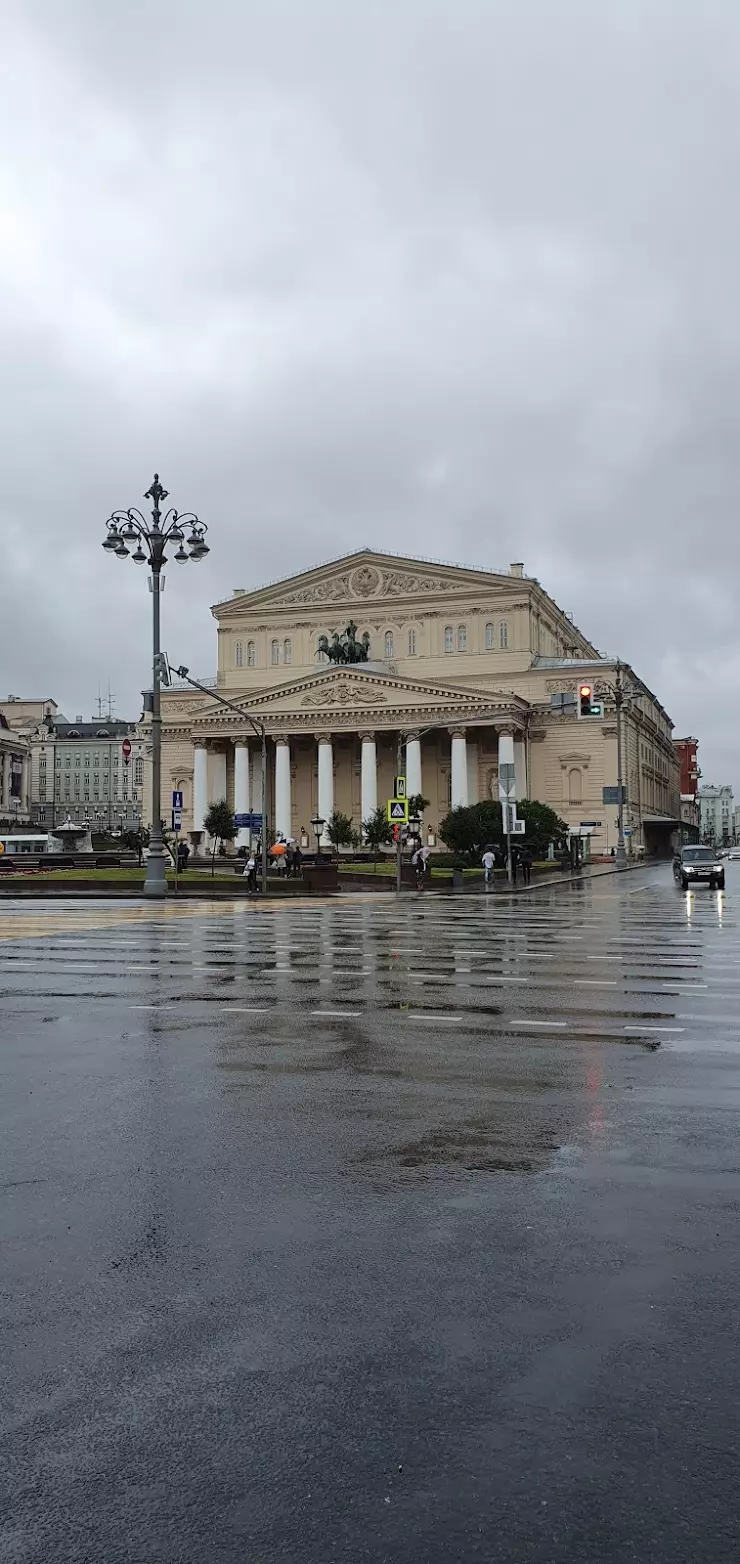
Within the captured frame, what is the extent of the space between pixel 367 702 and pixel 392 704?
6.46 feet

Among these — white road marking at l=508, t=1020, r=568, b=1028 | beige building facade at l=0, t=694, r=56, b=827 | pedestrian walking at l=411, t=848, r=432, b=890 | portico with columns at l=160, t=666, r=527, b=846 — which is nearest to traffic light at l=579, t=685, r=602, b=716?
pedestrian walking at l=411, t=848, r=432, b=890

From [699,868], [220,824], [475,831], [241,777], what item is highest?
[241,777]

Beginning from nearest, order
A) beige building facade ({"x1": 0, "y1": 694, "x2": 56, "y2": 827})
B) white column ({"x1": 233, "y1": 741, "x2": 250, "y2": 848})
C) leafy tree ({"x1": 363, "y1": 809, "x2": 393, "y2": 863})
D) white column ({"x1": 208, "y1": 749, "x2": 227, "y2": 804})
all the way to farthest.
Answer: leafy tree ({"x1": 363, "y1": 809, "x2": 393, "y2": 863}) < white column ({"x1": 233, "y1": 741, "x2": 250, "y2": 848}) < white column ({"x1": 208, "y1": 749, "x2": 227, "y2": 804}) < beige building facade ({"x1": 0, "y1": 694, "x2": 56, "y2": 827})

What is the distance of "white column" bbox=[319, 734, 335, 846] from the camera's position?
89375 mm

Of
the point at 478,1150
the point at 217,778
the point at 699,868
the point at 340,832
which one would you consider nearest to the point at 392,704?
the point at 340,832

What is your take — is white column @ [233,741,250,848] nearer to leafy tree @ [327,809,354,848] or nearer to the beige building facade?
leafy tree @ [327,809,354,848]

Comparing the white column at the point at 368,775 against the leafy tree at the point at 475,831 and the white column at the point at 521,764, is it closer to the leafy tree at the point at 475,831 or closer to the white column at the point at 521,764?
the white column at the point at 521,764

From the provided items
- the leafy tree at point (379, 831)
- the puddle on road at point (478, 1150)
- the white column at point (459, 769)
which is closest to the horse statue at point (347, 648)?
the white column at point (459, 769)

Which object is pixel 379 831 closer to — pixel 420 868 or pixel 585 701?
pixel 420 868

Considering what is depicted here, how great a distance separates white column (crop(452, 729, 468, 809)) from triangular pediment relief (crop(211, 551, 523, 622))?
→ 43.1 ft

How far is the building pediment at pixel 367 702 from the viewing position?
278 feet

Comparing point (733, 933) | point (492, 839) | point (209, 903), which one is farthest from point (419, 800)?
point (733, 933)

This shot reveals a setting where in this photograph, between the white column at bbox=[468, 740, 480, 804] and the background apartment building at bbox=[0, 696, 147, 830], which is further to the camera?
the background apartment building at bbox=[0, 696, 147, 830]

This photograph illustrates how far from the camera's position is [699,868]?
4747 centimetres
